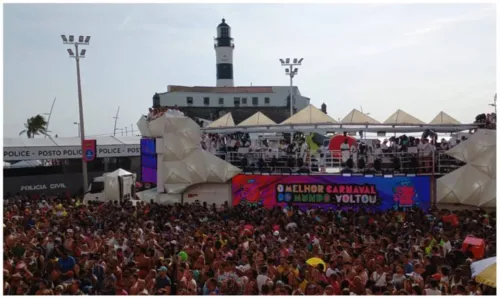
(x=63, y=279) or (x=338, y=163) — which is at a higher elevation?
(x=338, y=163)

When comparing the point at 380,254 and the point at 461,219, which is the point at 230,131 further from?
the point at 380,254

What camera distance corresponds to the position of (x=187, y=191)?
20.4 metres

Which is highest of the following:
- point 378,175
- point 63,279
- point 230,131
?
point 230,131

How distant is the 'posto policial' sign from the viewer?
92.8ft

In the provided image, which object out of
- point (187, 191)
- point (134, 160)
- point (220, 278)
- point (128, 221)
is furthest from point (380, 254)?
point (134, 160)

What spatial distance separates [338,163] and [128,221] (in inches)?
314

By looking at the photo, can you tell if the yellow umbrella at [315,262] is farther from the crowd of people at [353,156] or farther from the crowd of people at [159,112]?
the crowd of people at [159,112]

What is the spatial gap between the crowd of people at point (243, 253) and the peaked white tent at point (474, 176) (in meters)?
1.29

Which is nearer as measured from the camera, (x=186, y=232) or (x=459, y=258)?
(x=459, y=258)

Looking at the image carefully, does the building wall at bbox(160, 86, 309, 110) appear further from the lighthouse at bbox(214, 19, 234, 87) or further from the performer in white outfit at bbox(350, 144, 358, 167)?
the performer in white outfit at bbox(350, 144, 358, 167)

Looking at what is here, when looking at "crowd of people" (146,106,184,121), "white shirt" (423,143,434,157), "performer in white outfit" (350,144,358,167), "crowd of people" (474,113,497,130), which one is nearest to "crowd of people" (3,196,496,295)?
"white shirt" (423,143,434,157)

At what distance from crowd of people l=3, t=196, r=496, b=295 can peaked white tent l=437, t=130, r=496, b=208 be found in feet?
4.25

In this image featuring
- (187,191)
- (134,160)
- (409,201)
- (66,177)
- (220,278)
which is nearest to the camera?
(220,278)

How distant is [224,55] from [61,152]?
45.0 m
